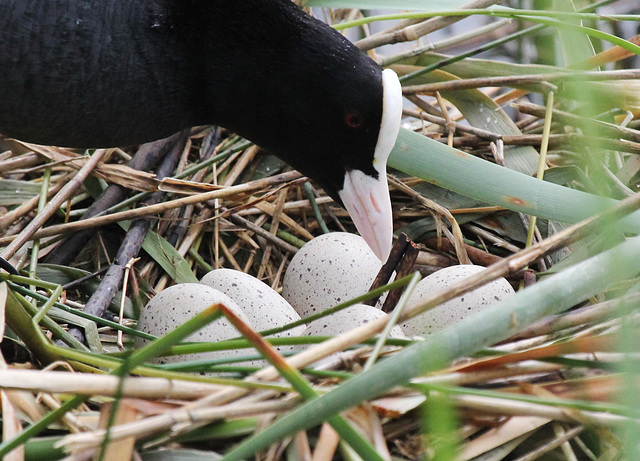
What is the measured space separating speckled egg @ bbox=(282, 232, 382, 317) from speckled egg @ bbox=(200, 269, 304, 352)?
0.09 metres

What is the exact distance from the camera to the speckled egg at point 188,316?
1327 millimetres

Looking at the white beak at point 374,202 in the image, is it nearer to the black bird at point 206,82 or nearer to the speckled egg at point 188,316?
the black bird at point 206,82

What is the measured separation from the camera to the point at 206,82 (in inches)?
59.6

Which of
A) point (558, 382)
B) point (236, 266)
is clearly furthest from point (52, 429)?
point (236, 266)

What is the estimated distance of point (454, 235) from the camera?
1707 millimetres

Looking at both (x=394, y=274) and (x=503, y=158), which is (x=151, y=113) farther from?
(x=503, y=158)

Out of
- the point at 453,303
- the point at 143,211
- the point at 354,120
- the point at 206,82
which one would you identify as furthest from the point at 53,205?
the point at 453,303

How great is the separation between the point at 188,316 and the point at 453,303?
0.47 m

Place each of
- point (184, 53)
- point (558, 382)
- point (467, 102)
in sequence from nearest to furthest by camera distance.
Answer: point (558, 382) < point (184, 53) < point (467, 102)

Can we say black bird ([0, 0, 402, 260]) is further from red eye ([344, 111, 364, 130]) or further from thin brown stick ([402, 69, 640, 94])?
thin brown stick ([402, 69, 640, 94])

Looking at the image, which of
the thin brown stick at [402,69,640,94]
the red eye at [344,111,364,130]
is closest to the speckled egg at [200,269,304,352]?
the red eye at [344,111,364,130]

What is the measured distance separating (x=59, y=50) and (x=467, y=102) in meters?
1.04

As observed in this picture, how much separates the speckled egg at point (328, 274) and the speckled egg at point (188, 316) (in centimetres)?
20

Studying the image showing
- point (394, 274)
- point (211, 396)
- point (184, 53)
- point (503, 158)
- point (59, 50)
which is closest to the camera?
point (211, 396)
